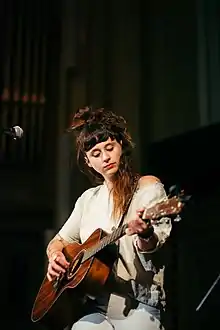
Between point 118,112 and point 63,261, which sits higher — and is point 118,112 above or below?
above

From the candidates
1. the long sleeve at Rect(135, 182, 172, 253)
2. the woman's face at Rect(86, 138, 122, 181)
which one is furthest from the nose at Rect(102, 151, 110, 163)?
the long sleeve at Rect(135, 182, 172, 253)

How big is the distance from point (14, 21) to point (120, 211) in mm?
779

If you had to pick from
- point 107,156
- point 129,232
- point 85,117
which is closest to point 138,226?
point 129,232

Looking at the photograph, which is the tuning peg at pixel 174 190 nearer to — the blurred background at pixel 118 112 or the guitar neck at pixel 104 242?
the blurred background at pixel 118 112

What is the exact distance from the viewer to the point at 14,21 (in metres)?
1.88

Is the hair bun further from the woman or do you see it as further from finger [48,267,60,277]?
finger [48,267,60,277]

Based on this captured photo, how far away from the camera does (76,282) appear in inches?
52.0

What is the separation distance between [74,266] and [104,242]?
0.10m

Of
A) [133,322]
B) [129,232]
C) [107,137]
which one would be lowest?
[133,322]

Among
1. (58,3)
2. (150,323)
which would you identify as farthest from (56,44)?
(150,323)

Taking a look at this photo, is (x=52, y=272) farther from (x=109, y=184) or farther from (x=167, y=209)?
(x=167, y=209)

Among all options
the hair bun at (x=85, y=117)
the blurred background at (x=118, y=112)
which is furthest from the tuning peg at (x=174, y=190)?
the hair bun at (x=85, y=117)

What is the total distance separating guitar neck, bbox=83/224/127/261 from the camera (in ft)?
4.14

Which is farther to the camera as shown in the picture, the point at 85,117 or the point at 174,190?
the point at 85,117
